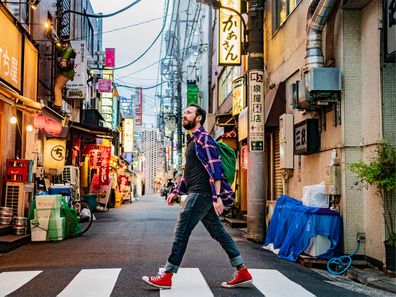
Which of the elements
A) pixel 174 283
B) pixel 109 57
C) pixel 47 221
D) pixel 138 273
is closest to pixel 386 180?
pixel 174 283

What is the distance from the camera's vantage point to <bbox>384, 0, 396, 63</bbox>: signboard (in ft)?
22.9

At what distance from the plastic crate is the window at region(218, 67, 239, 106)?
1196 centimetres

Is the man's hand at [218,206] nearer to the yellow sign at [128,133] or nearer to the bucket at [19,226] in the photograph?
the bucket at [19,226]

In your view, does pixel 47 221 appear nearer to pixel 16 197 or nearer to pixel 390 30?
pixel 16 197

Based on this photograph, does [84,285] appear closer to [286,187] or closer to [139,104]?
[286,187]

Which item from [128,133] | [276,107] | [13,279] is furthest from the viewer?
[128,133]

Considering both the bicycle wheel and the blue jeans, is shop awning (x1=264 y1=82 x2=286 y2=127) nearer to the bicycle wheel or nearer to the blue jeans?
the bicycle wheel

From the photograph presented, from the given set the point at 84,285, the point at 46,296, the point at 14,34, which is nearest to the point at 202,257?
the point at 84,285

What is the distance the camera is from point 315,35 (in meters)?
9.73

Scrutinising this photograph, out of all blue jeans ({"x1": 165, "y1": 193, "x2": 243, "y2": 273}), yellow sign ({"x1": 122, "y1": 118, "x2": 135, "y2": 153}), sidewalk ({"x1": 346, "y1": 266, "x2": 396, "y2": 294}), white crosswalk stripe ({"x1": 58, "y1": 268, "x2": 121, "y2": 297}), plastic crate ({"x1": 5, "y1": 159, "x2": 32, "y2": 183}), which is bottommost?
sidewalk ({"x1": 346, "y1": 266, "x2": 396, "y2": 294})

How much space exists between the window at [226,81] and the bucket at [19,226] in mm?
12910

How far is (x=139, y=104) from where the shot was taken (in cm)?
7162

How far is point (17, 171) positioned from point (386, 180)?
30.2ft

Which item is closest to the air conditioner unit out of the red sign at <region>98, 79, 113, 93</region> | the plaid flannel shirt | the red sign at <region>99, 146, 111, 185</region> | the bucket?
the bucket
